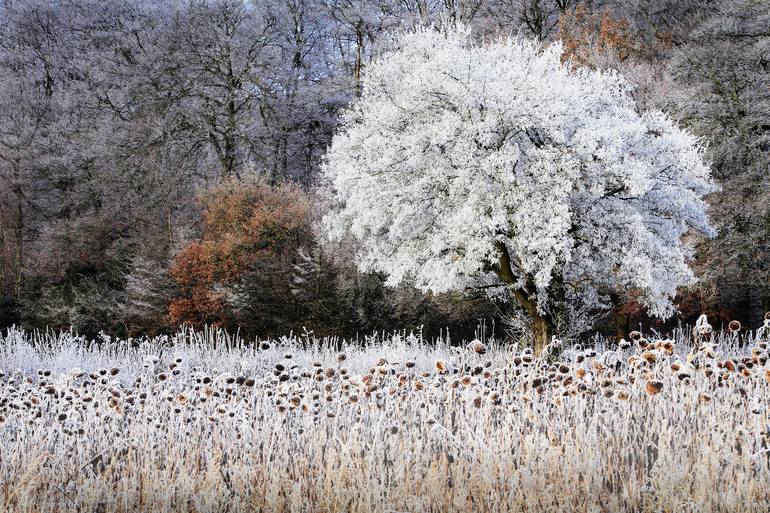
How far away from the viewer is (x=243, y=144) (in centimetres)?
2772

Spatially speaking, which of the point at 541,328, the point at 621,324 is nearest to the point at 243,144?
the point at 621,324

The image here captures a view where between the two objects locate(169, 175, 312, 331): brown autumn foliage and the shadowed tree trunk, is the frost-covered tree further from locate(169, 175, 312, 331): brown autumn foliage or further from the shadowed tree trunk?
locate(169, 175, 312, 331): brown autumn foliage

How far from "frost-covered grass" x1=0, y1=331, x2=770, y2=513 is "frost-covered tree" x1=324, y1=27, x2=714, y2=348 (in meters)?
6.63

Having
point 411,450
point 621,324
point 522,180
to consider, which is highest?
point 522,180

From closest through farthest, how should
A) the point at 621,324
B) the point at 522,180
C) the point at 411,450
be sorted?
1. the point at 411,450
2. the point at 522,180
3. the point at 621,324

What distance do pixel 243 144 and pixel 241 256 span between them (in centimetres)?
793

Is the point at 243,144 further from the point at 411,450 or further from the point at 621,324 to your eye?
the point at 411,450

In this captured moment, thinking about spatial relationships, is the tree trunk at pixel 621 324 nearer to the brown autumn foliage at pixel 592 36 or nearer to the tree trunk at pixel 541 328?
the tree trunk at pixel 541 328

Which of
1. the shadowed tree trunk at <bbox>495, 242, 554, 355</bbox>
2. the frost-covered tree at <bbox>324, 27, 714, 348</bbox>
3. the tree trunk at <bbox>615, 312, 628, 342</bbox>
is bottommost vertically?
the tree trunk at <bbox>615, 312, 628, 342</bbox>

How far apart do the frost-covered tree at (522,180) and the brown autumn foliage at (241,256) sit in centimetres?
711

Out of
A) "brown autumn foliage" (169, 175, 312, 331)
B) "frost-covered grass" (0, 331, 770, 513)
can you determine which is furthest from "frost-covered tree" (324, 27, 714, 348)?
"brown autumn foliage" (169, 175, 312, 331)

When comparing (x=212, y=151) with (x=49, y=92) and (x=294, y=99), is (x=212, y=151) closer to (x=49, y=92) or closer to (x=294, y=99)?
(x=294, y=99)

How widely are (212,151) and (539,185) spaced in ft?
78.1

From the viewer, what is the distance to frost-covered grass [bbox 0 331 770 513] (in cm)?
362
